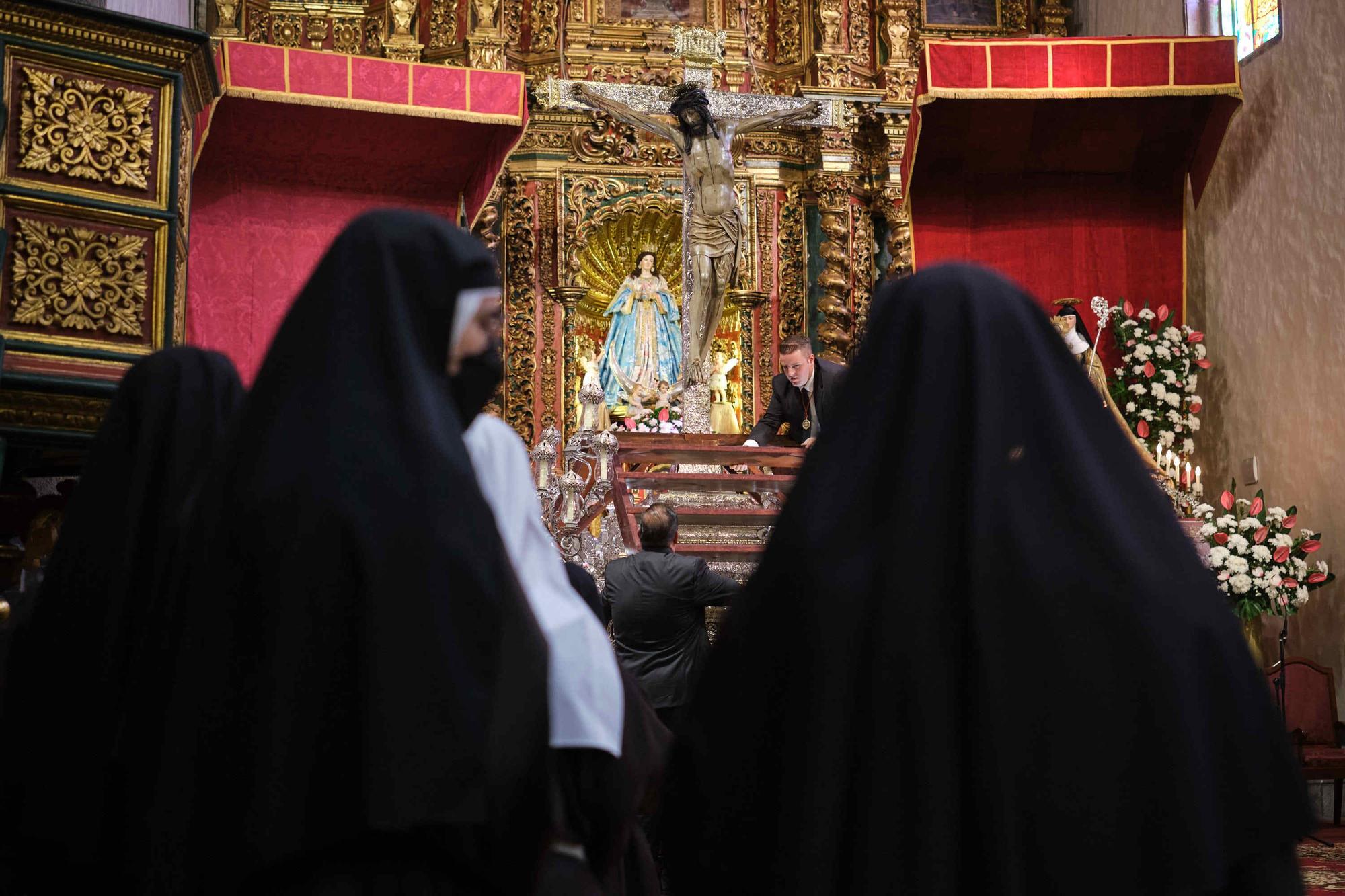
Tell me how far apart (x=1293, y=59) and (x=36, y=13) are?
27.8 ft

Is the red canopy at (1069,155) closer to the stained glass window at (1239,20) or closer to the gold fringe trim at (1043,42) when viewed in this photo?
the gold fringe trim at (1043,42)

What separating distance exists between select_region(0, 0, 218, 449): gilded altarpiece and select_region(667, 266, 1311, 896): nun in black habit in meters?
4.41

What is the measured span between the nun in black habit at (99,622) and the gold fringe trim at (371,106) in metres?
8.50

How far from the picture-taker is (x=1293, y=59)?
1077cm

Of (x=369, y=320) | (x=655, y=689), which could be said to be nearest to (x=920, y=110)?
(x=655, y=689)

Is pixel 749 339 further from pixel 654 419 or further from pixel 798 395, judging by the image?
pixel 798 395

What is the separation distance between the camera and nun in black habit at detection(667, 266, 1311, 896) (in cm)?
196

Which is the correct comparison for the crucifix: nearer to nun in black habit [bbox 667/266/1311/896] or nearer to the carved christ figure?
the carved christ figure

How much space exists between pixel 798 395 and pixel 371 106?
4043mm

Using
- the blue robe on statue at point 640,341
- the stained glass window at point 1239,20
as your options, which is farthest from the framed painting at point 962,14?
→ the blue robe on statue at point 640,341

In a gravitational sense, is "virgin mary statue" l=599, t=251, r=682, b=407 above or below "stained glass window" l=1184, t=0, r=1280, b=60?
below

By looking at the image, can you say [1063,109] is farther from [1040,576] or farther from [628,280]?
[1040,576]

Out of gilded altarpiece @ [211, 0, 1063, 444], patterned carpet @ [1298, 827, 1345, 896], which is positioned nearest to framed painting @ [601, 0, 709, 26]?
gilded altarpiece @ [211, 0, 1063, 444]

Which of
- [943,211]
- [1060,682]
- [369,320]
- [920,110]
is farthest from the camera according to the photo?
[943,211]
